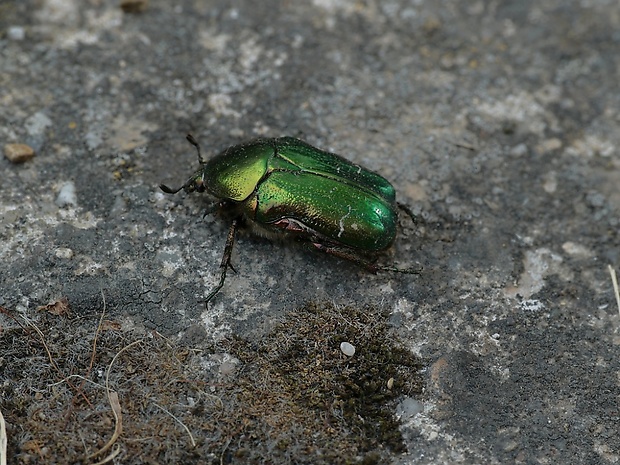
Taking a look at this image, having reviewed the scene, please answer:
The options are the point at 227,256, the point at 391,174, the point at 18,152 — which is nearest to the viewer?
the point at 227,256

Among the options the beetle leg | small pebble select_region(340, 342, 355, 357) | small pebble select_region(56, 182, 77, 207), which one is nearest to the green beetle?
the beetle leg

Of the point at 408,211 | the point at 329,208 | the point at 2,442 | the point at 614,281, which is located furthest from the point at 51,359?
the point at 614,281

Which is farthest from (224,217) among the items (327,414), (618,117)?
(618,117)

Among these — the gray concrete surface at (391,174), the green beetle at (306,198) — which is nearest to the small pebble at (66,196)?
the gray concrete surface at (391,174)

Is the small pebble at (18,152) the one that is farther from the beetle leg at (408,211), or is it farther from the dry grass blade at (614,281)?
the dry grass blade at (614,281)

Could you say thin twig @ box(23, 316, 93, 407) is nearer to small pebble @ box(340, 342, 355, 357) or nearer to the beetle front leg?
the beetle front leg

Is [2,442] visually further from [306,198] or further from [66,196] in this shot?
[306,198]
